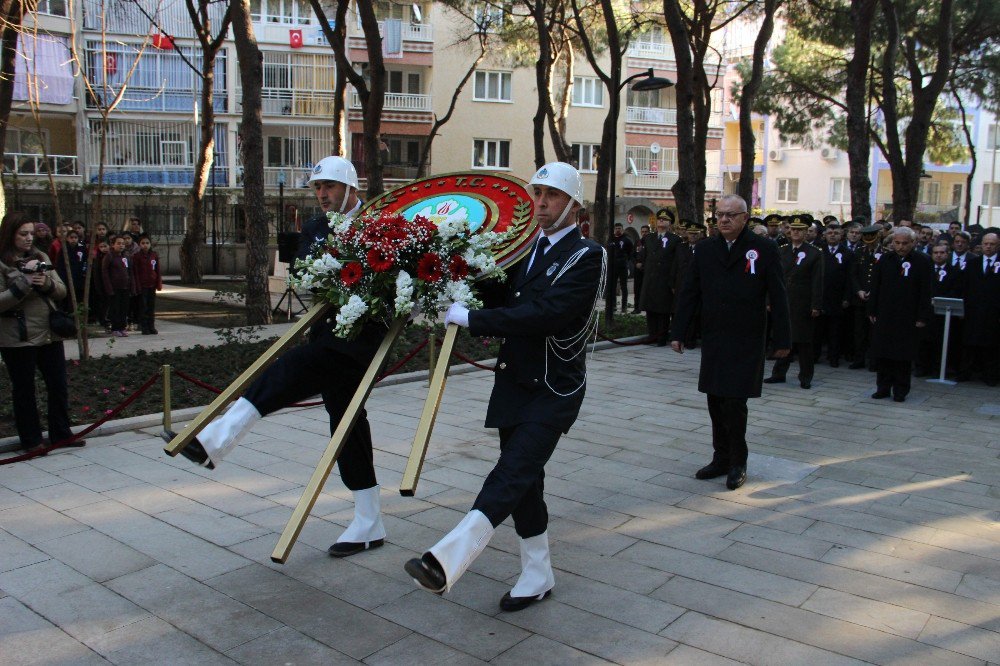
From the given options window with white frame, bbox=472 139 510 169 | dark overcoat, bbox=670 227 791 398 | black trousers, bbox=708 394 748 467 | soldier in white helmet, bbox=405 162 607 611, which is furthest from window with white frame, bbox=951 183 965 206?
Result: soldier in white helmet, bbox=405 162 607 611

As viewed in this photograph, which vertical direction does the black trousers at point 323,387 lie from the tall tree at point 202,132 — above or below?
below

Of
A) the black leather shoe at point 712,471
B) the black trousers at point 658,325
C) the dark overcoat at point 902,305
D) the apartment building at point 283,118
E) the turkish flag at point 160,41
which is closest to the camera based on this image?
the black leather shoe at point 712,471

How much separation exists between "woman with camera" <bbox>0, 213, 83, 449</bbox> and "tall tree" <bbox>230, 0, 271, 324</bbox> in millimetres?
6537

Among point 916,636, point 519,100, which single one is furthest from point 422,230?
point 519,100

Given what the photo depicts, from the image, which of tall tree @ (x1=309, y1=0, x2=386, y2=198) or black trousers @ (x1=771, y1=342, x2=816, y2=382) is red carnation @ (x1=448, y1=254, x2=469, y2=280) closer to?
black trousers @ (x1=771, y1=342, x2=816, y2=382)

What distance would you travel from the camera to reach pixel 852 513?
5.86 meters

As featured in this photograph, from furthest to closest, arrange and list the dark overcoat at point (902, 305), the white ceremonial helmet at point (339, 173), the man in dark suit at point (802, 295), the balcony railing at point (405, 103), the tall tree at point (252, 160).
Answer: the balcony railing at point (405, 103)
the tall tree at point (252, 160)
the man in dark suit at point (802, 295)
the dark overcoat at point (902, 305)
the white ceremonial helmet at point (339, 173)

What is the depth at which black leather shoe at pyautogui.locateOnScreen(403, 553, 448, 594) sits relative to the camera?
3.55 m

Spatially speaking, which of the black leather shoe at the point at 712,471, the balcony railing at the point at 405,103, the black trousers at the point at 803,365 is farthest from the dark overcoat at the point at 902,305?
the balcony railing at the point at 405,103

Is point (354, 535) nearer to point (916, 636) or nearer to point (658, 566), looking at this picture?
point (658, 566)

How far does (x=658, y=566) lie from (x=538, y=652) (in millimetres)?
1240

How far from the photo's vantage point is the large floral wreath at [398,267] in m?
4.15

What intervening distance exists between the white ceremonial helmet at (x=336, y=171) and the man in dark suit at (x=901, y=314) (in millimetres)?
7198

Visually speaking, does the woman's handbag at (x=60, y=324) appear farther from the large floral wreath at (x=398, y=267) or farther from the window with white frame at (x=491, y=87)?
the window with white frame at (x=491, y=87)
